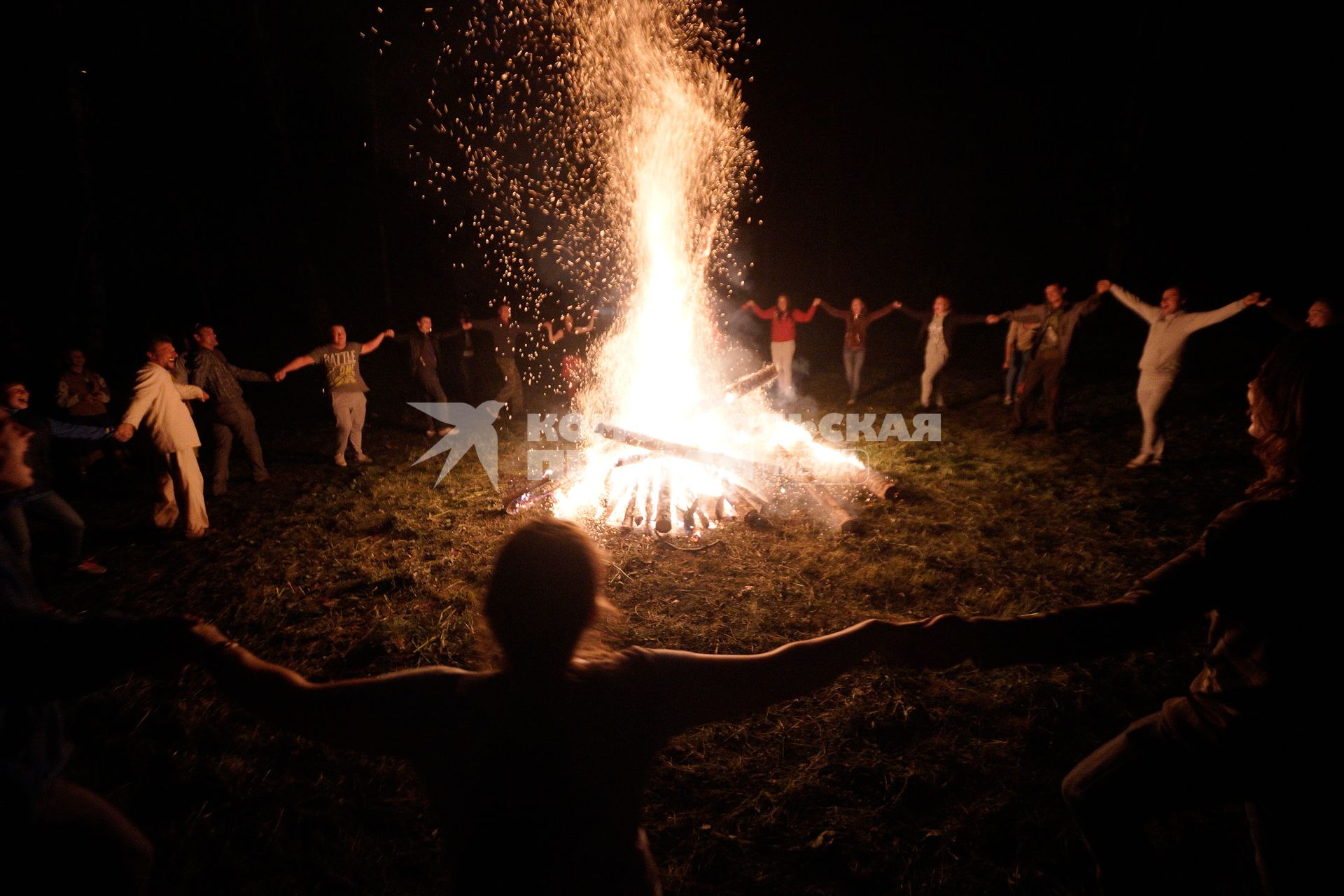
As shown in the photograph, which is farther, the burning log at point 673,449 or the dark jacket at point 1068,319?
the dark jacket at point 1068,319

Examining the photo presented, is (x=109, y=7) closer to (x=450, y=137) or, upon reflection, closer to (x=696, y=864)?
(x=450, y=137)

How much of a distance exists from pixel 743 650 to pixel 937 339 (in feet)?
31.9

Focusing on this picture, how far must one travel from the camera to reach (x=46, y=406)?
13055 mm

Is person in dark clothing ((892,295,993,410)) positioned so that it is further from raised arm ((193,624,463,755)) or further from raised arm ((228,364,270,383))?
raised arm ((193,624,463,755))

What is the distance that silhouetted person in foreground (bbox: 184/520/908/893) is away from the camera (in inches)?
57.5

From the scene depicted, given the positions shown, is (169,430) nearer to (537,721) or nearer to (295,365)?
(295,365)

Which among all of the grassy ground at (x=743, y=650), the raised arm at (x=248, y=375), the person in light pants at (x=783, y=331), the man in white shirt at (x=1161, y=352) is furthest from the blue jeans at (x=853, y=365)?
the raised arm at (x=248, y=375)

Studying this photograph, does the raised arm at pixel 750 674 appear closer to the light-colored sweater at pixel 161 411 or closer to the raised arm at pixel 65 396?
the light-colored sweater at pixel 161 411

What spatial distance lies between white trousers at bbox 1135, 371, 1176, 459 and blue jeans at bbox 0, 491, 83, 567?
1241 centimetres

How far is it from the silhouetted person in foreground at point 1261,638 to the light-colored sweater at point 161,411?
7943 mm

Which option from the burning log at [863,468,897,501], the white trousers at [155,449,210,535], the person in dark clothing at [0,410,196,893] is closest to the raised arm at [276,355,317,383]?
the white trousers at [155,449,210,535]

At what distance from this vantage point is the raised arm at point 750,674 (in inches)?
65.5

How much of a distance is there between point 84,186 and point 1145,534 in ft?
65.5

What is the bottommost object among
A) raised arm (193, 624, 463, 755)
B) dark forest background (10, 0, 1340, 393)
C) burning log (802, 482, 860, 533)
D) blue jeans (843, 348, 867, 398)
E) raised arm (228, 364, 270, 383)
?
raised arm (193, 624, 463, 755)
